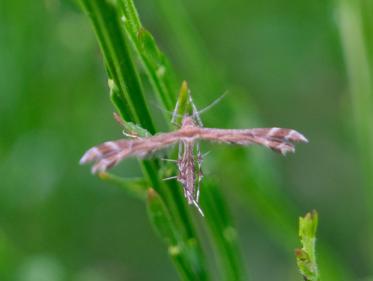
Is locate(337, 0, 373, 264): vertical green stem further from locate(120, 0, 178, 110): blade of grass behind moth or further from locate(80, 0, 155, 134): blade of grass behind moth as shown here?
locate(80, 0, 155, 134): blade of grass behind moth

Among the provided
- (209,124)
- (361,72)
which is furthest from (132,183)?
(361,72)

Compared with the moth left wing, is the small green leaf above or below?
below

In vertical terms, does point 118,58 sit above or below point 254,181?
above

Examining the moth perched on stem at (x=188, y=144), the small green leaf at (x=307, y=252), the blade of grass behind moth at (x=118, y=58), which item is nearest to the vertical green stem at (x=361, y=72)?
the moth perched on stem at (x=188, y=144)

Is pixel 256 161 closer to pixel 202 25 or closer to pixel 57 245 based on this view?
pixel 57 245

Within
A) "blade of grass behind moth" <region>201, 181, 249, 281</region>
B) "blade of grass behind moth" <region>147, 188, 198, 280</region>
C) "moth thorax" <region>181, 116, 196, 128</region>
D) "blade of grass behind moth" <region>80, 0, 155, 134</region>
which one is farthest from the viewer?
"blade of grass behind moth" <region>201, 181, 249, 281</region>

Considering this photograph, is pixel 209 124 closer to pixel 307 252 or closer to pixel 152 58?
pixel 152 58

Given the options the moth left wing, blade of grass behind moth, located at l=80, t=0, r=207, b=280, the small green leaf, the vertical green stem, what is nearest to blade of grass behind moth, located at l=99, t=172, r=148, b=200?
blade of grass behind moth, located at l=80, t=0, r=207, b=280
